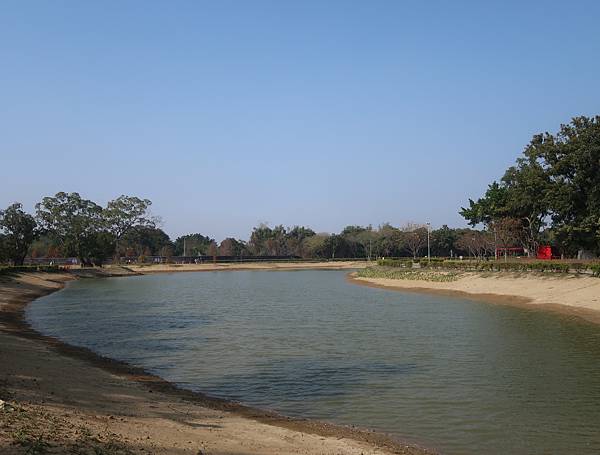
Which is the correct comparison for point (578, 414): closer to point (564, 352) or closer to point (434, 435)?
point (434, 435)

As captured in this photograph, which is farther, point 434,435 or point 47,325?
point 47,325

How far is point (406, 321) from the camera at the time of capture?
3250 cm

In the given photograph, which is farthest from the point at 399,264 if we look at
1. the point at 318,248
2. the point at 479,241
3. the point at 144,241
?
the point at 144,241

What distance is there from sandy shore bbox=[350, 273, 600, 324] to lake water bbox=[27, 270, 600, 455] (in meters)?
2.84

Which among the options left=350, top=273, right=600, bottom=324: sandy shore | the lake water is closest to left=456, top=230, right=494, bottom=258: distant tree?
left=350, top=273, right=600, bottom=324: sandy shore

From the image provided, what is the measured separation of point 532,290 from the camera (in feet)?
148

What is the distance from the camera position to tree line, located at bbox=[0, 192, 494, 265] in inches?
3812

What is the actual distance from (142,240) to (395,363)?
474 ft

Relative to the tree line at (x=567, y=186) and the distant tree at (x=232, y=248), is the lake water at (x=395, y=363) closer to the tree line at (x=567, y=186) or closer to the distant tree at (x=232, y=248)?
the tree line at (x=567, y=186)

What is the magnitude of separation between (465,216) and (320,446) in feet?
272

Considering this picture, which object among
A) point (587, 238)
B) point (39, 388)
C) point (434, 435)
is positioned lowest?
point (434, 435)

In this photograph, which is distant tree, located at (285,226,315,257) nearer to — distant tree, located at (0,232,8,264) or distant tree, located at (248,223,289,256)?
distant tree, located at (248,223,289,256)

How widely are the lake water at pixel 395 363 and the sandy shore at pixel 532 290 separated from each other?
9.31 feet

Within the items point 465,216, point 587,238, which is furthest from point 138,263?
point 587,238
